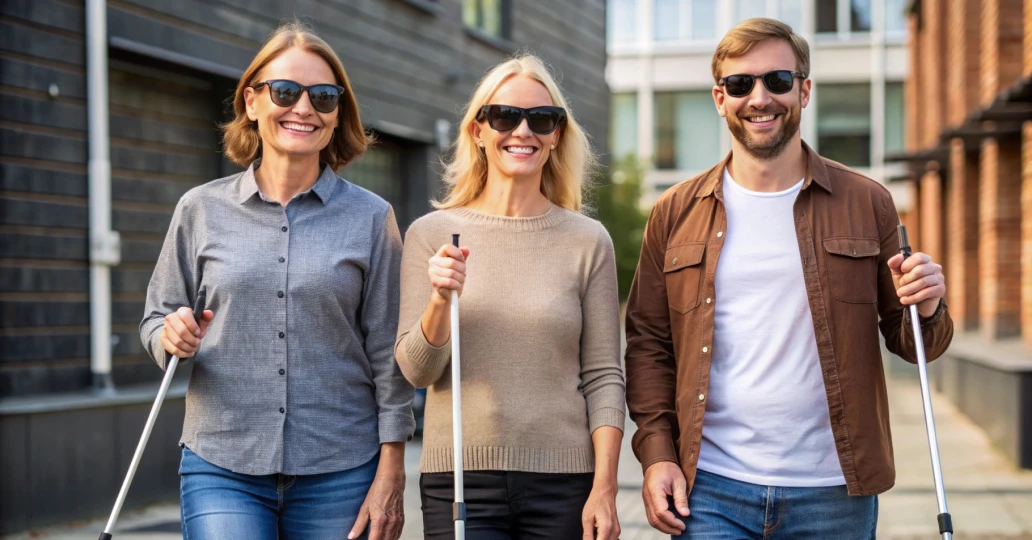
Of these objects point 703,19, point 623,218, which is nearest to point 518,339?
point 623,218

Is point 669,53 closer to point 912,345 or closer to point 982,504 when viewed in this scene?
point 982,504

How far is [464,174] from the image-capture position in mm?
3877

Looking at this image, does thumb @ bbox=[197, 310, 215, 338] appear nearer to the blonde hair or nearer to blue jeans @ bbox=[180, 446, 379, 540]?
blue jeans @ bbox=[180, 446, 379, 540]

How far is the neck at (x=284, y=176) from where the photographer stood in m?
3.71

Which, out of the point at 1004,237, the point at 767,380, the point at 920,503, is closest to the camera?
the point at 767,380

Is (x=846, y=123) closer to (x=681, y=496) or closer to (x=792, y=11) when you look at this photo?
(x=792, y=11)

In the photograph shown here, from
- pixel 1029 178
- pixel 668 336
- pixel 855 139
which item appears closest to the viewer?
pixel 668 336

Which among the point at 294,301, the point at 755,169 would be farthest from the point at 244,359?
the point at 755,169

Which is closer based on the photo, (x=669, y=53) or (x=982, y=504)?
(x=982, y=504)

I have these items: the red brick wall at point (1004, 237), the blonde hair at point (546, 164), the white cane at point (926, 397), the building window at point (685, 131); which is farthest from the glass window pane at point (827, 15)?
the white cane at point (926, 397)

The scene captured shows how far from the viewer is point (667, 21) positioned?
36625mm

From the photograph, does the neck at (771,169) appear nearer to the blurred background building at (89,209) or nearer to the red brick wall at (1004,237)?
the blurred background building at (89,209)

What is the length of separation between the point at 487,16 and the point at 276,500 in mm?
12142

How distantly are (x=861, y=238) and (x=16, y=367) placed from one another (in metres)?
5.84
